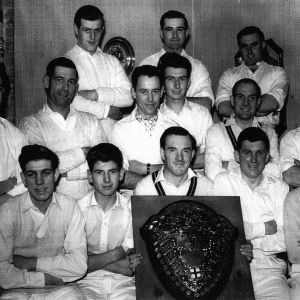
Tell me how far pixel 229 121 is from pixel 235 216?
4.66 feet

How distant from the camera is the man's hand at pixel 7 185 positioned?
439 cm

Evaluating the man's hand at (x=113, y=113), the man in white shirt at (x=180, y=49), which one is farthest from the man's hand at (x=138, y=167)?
the man in white shirt at (x=180, y=49)

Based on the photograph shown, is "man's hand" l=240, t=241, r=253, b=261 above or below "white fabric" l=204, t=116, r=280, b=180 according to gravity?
below

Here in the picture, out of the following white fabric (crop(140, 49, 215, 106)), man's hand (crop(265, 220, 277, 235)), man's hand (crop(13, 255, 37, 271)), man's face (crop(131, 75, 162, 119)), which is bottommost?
man's hand (crop(13, 255, 37, 271))

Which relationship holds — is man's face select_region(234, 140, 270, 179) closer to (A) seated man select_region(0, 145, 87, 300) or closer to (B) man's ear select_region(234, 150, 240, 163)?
(B) man's ear select_region(234, 150, 240, 163)

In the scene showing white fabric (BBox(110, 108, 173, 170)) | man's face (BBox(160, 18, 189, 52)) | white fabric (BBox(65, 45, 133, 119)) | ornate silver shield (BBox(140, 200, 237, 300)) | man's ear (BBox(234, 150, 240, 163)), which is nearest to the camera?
ornate silver shield (BBox(140, 200, 237, 300))

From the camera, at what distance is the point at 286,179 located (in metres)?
4.69

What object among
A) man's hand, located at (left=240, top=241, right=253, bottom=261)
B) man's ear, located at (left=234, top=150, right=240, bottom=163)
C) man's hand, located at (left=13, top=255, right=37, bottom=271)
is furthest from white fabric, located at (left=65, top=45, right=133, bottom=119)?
man's hand, located at (left=240, top=241, right=253, bottom=261)

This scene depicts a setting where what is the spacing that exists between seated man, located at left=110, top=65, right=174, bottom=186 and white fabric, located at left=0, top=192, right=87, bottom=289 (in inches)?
38.4

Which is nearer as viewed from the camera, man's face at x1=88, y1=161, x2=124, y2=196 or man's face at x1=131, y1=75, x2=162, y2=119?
man's face at x1=88, y1=161, x2=124, y2=196

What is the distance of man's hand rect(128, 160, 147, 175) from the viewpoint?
15.5 ft

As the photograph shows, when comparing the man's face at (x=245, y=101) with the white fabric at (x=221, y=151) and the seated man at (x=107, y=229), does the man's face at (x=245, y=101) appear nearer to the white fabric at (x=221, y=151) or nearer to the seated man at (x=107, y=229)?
the white fabric at (x=221, y=151)

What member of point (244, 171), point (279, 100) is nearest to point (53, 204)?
point (244, 171)

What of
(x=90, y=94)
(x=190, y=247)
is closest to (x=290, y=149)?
(x=190, y=247)
